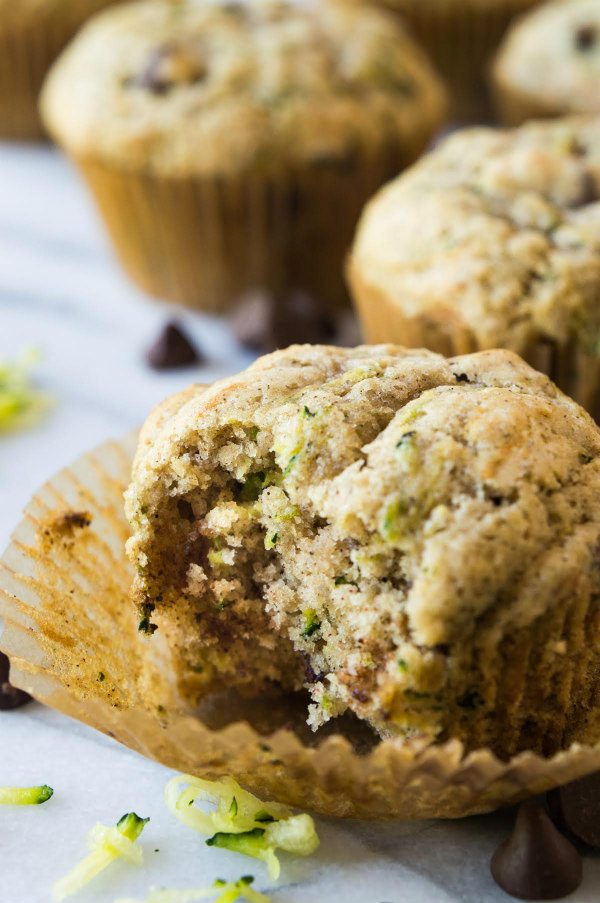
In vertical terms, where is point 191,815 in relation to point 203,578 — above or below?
below

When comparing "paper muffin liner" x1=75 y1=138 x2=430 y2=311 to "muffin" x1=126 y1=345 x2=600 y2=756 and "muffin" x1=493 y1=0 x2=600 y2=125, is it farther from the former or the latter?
"muffin" x1=126 y1=345 x2=600 y2=756

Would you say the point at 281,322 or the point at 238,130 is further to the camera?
the point at 281,322

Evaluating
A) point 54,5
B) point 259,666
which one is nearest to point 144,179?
point 54,5

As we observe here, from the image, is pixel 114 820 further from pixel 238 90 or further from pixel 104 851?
pixel 238 90

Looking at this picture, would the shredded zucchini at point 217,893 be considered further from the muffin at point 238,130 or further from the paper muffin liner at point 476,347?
the muffin at point 238,130

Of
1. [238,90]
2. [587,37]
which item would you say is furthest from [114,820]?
[587,37]

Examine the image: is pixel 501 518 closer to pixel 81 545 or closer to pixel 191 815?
pixel 191 815

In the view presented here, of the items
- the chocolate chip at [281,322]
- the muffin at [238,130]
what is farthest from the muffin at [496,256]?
the muffin at [238,130]
